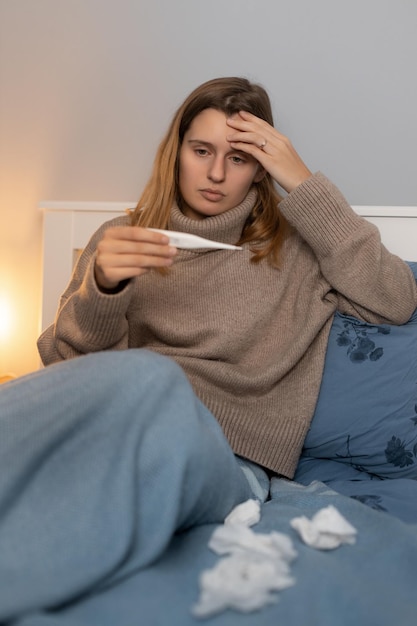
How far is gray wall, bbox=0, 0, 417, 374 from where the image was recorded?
1.65 meters

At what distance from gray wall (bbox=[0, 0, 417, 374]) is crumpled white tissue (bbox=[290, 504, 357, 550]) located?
102 cm

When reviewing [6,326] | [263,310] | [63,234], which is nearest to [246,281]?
[263,310]

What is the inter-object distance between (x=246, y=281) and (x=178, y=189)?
0.25 meters

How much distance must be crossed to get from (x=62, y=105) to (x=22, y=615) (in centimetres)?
160

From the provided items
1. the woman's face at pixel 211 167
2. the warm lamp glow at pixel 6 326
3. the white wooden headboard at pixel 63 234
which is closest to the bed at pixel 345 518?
the woman's face at pixel 211 167

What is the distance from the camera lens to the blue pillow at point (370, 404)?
3.94 feet

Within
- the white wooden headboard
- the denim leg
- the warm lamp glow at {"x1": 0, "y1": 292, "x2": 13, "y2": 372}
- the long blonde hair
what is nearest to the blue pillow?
the long blonde hair

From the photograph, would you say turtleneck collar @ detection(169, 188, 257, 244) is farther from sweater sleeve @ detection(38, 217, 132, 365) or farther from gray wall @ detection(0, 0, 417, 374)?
gray wall @ detection(0, 0, 417, 374)

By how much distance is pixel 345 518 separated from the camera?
35.5 inches

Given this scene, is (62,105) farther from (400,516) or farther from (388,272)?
(400,516)

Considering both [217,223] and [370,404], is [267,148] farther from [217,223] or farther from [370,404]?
[370,404]

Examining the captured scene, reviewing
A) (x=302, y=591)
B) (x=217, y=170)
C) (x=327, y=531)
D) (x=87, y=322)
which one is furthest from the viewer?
(x=217, y=170)

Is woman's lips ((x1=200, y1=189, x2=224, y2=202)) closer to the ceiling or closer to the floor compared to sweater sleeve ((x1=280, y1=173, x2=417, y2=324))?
closer to the ceiling

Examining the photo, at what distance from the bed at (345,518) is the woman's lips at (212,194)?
0.33 metres
